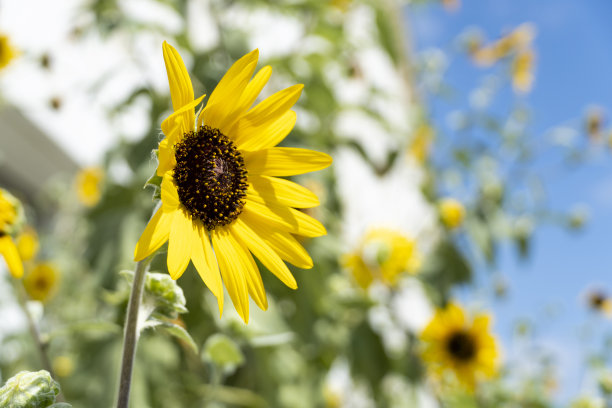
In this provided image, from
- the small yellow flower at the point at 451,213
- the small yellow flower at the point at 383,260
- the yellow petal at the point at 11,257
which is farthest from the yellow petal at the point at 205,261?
the small yellow flower at the point at 451,213

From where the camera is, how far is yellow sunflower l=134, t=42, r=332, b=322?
31 centimetres

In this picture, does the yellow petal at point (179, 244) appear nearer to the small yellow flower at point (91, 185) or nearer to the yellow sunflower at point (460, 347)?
the yellow sunflower at point (460, 347)

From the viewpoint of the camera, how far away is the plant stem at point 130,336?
0.27 metres

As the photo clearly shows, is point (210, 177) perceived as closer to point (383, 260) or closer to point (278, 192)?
point (278, 192)

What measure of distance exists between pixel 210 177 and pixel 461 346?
108 cm

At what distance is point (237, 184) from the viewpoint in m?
0.40

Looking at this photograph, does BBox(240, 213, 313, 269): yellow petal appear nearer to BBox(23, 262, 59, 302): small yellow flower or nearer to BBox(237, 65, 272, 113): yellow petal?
BBox(237, 65, 272, 113): yellow petal

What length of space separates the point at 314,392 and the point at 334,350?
16 cm

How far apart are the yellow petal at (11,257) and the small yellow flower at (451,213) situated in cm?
133

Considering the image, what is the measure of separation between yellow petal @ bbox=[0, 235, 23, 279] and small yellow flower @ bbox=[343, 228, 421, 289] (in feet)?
3.17

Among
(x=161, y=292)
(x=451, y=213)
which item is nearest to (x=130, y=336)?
(x=161, y=292)

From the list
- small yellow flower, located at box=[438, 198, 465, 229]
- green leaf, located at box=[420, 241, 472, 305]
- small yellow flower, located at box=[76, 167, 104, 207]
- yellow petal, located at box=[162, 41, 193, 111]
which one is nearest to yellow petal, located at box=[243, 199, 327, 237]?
yellow petal, located at box=[162, 41, 193, 111]

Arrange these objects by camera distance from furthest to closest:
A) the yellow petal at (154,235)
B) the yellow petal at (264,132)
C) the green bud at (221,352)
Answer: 1. the green bud at (221,352)
2. the yellow petal at (264,132)
3. the yellow petal at (154,235)

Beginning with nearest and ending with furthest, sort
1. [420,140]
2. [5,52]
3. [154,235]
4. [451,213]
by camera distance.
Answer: [154,235] < [5,52] < [451,213] < [420,140]
